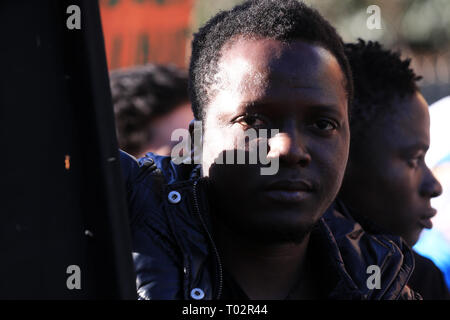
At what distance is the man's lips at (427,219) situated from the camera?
7.91 feet

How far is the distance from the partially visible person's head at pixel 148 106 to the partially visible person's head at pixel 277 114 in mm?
1762

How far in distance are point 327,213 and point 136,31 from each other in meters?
3.23

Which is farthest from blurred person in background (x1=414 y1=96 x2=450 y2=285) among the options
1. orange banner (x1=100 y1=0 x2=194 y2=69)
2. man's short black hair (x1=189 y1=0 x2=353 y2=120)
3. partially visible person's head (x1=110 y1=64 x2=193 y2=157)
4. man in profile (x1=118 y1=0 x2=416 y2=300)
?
orange banner (x1=100 y1=0 x2=194 y2=69)

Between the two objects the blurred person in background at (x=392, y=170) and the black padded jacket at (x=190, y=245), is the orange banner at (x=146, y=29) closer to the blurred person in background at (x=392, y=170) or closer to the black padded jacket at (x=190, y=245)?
the blurred person in background at (x=392, y=170)

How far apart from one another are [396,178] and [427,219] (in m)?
0.25

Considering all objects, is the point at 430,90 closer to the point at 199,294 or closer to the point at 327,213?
the point at 327,213

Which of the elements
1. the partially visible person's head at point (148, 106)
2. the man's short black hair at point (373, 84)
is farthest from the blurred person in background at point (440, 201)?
the partially visible person's head at point (148, 106)

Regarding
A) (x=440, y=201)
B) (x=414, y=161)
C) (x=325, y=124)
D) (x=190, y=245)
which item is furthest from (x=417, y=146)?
(x=190, y=245)

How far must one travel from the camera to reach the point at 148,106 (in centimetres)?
388

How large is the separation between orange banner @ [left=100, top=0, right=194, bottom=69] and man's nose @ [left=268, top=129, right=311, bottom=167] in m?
3.49

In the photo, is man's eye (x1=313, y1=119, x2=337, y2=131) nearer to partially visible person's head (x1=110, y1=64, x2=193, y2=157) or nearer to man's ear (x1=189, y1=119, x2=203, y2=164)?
man's ear (x1=189, y1=119, x2=203, y2=164)

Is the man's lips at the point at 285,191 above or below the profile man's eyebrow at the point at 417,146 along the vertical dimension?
below

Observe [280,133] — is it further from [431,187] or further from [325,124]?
[431,187]

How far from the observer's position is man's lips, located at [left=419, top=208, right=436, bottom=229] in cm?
241
